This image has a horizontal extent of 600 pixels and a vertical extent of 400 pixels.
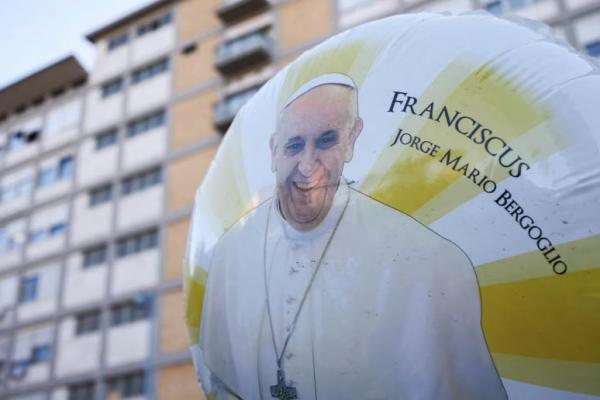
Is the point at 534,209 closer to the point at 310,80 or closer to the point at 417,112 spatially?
the point at 417,112

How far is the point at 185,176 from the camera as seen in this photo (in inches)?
929

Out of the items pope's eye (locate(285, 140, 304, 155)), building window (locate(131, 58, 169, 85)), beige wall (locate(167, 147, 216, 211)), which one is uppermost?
Answer: building window (locate(131, 58, 169, 85))

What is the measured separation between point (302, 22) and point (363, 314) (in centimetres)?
2176

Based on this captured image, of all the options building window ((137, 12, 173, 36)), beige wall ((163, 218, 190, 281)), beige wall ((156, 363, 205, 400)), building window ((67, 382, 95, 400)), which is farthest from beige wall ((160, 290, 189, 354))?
building window ((137, 12, 173, 36))

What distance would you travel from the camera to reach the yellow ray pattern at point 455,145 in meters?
2.91

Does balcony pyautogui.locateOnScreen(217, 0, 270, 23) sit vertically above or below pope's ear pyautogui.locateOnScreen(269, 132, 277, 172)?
above

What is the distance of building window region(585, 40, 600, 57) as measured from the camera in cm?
1712

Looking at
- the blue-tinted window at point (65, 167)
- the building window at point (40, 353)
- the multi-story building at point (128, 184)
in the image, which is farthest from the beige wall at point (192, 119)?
the building window at point (40, 353)

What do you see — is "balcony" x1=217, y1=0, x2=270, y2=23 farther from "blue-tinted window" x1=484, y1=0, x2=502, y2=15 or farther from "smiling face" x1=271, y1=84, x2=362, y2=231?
"smiling face" x1=271, y1=84, x2=362, y2=231

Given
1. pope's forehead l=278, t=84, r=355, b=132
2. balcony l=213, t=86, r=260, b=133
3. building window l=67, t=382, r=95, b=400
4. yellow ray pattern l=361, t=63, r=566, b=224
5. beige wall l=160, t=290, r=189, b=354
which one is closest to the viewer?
yellow ray pattern l=361, t=63, r=566, b=224

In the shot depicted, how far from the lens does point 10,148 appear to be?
31.2 m

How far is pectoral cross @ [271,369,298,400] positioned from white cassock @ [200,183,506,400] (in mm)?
26

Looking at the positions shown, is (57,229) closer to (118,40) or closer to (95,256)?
(95,256)

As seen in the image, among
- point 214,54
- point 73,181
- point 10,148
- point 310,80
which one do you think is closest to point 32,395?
point 73,181
